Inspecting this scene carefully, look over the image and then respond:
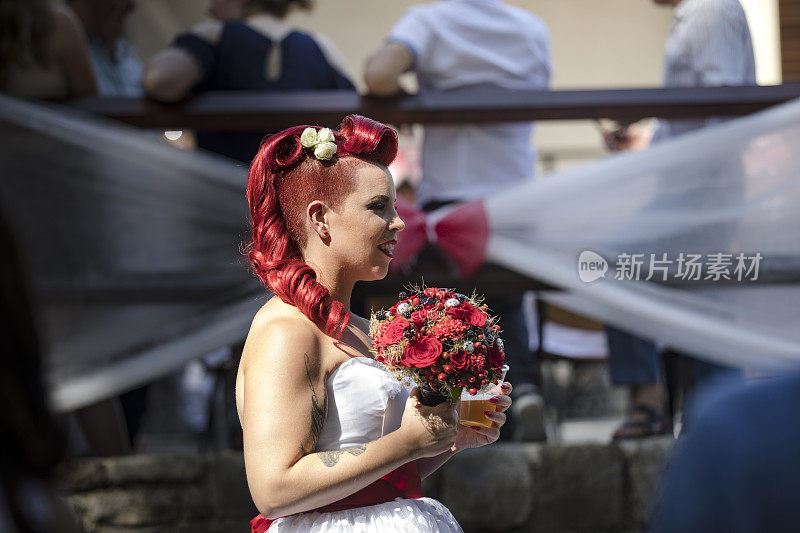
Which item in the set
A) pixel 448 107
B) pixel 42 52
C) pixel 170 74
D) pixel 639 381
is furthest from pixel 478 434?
pixel 42 52

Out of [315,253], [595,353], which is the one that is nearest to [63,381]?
[315,253]

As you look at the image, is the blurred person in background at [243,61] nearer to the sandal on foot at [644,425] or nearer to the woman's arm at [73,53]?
the woman's arm at [73,53]

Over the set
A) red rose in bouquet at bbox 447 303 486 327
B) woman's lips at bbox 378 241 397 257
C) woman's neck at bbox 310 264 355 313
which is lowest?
red rose in bouquet at bbox 447 303 486 327

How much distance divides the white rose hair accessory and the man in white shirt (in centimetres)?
196

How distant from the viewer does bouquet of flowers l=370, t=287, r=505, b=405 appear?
1677mm

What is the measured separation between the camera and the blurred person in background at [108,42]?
4004 millimetres

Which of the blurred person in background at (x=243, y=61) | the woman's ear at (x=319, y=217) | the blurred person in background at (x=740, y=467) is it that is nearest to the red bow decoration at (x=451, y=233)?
the blurred person in background at (x=243, y=61)

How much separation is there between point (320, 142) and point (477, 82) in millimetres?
2170

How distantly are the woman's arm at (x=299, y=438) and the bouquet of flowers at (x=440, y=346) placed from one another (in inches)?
2.9

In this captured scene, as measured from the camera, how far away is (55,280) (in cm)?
346

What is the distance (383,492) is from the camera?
184 centimetres

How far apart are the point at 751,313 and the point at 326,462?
2.48m

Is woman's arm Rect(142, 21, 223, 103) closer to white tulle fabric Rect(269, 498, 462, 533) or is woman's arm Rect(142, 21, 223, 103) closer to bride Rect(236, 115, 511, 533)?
bride Rect(236, 115, 511, 533)

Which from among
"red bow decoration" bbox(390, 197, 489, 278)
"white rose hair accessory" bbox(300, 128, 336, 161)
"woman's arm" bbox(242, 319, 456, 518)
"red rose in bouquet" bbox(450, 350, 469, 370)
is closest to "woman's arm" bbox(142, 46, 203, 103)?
"red bow decoration" bbox(390, 197, 489, 278)
